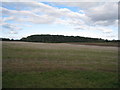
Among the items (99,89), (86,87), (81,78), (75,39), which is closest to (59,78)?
(81,78)

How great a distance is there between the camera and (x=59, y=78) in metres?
11.2

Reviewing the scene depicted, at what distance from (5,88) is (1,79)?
172cm

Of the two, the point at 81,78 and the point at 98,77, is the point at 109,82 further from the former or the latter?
the point at 81,78

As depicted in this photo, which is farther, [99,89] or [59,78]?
[59,78]

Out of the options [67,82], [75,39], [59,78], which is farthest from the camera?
[75,39]

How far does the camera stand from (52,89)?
9094mm

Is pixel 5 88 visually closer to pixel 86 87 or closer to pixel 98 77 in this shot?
pixel 86 87

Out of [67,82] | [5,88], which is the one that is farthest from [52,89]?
[5,88]

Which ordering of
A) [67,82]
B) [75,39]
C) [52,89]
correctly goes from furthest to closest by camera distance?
[75,39] → [67,82] → [52,89]

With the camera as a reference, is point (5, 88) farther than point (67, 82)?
No

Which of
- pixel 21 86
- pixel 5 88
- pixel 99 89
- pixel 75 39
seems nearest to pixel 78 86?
pixel 99 89

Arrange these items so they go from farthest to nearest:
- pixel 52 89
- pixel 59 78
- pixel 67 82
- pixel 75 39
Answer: pixel 75 39, pixel 59 78, pixel 67 82, pixel 52 89

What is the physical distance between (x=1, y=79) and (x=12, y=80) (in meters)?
0.90

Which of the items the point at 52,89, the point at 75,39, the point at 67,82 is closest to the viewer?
the point at 52,89
